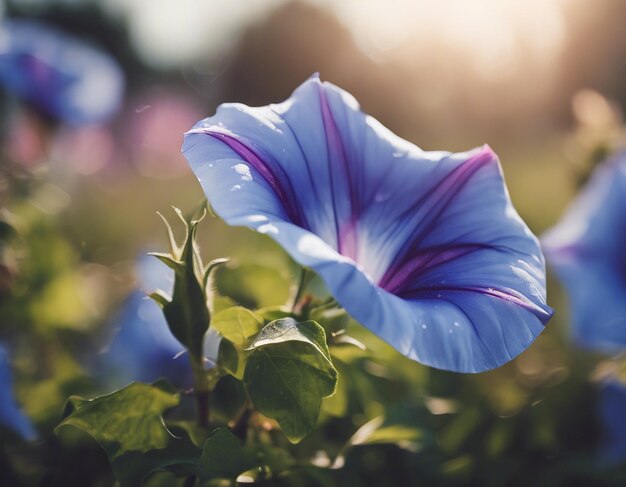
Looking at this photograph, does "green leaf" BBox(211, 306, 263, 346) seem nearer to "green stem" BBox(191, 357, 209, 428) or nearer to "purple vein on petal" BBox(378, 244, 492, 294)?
"green stem" BBox(191, 357, 209, 428)

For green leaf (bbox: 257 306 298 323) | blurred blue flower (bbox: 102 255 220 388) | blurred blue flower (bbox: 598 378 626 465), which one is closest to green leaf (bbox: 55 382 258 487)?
green leaf (bbox: 257 306 298 323)

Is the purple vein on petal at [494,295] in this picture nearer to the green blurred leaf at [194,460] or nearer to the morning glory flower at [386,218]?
the morning glory flower at [386,218]

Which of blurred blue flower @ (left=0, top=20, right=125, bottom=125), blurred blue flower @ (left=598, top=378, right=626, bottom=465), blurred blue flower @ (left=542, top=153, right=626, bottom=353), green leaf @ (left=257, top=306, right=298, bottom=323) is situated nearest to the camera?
green leaf @ (left=257, top=306, right=298, bottom=323)

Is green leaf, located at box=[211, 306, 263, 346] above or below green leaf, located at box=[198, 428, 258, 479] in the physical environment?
above

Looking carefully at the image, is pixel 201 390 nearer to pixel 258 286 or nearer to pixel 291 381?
pixel 291 381

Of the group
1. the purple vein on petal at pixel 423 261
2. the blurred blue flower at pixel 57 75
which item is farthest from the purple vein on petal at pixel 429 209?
the blurred blue flower at pixel 57 75

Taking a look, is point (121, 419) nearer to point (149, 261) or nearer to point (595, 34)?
point (149, 261)

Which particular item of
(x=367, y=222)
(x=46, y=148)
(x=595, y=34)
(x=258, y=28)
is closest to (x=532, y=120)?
(x=595, y=34)
